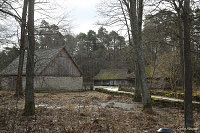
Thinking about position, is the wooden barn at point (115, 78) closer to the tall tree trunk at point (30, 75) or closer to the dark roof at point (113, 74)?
the dark roof at point (113, 74)

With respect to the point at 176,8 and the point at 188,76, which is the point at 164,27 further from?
the point at 188,76

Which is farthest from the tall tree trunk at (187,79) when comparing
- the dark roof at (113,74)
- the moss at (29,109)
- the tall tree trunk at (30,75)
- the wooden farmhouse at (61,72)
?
the dark roof at (113,74)

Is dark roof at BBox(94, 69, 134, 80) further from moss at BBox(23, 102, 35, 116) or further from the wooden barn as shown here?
moss at BBox(23, 102, 35, 116)

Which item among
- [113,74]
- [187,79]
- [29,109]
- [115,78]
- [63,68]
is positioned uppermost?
[63,68]

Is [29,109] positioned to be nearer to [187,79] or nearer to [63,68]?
[187,79]

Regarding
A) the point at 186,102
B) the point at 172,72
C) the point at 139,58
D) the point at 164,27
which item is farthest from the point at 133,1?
the point at 172,72

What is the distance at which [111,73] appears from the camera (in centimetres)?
4941

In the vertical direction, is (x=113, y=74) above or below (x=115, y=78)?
above

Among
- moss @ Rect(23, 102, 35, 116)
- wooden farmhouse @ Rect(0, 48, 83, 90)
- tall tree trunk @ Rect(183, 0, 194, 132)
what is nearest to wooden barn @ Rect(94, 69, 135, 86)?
wooden farmhouse @ Rect(0, 48, 83, 90)

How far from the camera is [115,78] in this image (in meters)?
47.5

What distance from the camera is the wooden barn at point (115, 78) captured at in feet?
150

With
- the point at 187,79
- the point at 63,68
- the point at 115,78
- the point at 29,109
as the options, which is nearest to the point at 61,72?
the point at 63,68

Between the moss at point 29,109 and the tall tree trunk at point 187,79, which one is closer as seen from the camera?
the tall tree trunk at point 187,79

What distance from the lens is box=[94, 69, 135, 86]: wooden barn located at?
150 feet
